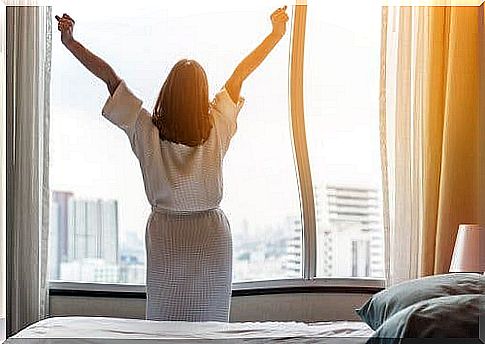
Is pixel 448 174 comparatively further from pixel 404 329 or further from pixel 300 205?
pixel 404 329

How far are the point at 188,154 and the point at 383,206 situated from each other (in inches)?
38.0

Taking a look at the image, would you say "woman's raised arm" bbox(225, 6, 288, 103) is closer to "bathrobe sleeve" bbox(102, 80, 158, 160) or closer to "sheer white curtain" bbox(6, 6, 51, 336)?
"bathrobe sleeve" bbox(102, 80, 158, 160)

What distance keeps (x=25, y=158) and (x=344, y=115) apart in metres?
1.42

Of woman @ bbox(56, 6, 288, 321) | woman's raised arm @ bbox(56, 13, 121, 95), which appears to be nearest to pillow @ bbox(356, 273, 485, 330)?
woman @ bbox(56, 6, 288, 321)

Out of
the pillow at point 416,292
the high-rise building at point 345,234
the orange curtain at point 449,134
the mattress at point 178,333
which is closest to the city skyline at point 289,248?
the high-rise building at point 345,234

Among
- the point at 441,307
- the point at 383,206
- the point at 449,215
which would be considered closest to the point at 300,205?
the point at 383,206

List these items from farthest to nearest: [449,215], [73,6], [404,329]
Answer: [73,6], [449,215], [404,329]

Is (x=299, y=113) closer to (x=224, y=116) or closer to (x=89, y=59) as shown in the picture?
(x=224, y=116)

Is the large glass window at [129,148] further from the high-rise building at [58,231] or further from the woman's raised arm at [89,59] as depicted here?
the woman's raised arm at [89,59]

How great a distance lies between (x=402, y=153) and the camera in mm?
3176

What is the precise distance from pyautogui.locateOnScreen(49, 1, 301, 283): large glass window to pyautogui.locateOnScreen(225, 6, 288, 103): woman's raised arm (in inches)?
14.0

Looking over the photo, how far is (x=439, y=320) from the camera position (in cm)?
152

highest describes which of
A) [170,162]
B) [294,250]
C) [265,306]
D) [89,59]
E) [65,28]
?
[65,28]

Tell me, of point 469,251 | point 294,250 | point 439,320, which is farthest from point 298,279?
point 439,320
